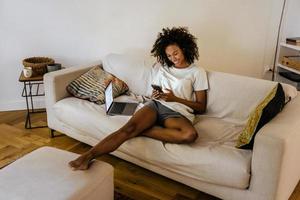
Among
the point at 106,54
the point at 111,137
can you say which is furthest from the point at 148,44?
the point at 111,137

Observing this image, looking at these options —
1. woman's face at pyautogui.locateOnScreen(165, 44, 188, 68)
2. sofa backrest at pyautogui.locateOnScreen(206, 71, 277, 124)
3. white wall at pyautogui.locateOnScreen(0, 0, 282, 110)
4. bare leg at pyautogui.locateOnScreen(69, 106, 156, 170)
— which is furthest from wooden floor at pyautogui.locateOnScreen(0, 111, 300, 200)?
woman's face at pyautogui.locateOnScreen(165, 44, 188, 68)

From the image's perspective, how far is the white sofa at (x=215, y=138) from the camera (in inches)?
66.5

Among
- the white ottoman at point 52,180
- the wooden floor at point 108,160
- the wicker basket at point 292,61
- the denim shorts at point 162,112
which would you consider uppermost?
the wicker basket at point 292,61

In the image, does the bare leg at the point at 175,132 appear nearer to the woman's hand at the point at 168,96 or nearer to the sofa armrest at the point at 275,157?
the woman's hand at the point at 168,96

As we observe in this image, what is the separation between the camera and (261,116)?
178 centimetres

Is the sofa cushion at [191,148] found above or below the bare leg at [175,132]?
below

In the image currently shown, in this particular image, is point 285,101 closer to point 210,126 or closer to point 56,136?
point 210,126

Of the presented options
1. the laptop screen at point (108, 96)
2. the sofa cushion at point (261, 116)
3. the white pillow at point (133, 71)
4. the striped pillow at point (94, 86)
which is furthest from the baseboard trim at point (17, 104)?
the sofa cushion at point (261, 116)

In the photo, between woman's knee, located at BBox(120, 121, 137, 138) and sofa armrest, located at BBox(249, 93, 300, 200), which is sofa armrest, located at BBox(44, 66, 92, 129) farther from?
sofa armrest, located at BBox(249, 93, 300, 200)

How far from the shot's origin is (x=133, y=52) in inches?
129

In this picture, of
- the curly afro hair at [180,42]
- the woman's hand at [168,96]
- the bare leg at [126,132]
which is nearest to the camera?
the bare leg at [126,132]

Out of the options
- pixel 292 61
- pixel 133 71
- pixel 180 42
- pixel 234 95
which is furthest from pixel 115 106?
pixel 292 61

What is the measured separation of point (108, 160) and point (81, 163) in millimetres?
719

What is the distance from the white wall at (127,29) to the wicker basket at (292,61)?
0.16 meters
